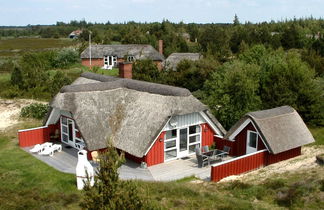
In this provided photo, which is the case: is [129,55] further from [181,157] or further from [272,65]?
[181,157]

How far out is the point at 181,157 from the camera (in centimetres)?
2036

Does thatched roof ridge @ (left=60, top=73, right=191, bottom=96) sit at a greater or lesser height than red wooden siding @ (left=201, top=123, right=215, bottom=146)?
greater

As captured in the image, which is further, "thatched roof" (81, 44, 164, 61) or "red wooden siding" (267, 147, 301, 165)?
"thatched roof" (81, 44, 164, 61)

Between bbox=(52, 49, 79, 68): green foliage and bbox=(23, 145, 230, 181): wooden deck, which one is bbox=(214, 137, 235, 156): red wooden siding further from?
bbox=(52, 49, 79, 68): green foliage

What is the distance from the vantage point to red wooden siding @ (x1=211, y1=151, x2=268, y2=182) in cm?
1684

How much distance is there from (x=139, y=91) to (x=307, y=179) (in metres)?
10.4

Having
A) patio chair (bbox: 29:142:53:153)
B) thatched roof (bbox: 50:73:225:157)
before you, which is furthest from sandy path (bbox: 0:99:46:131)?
thatched roof (bbox: 50:73:225:157)

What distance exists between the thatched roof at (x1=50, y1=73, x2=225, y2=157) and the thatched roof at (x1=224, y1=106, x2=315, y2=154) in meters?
2.97

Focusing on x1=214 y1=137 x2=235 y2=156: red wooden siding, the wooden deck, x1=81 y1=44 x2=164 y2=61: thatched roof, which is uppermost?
x1=81 y1=44 x2=164 y2=61: thatched roof

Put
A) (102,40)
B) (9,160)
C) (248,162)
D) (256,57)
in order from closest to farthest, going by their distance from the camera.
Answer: (248,162) → (9,160) → (256,57) → (102,40)

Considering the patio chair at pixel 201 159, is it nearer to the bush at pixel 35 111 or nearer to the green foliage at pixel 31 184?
the green foliage at pixel 31 184

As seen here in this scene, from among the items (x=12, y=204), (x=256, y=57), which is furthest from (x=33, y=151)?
(x=256, y=57)

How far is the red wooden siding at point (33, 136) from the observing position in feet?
73.8

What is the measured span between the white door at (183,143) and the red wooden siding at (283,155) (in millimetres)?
4487
